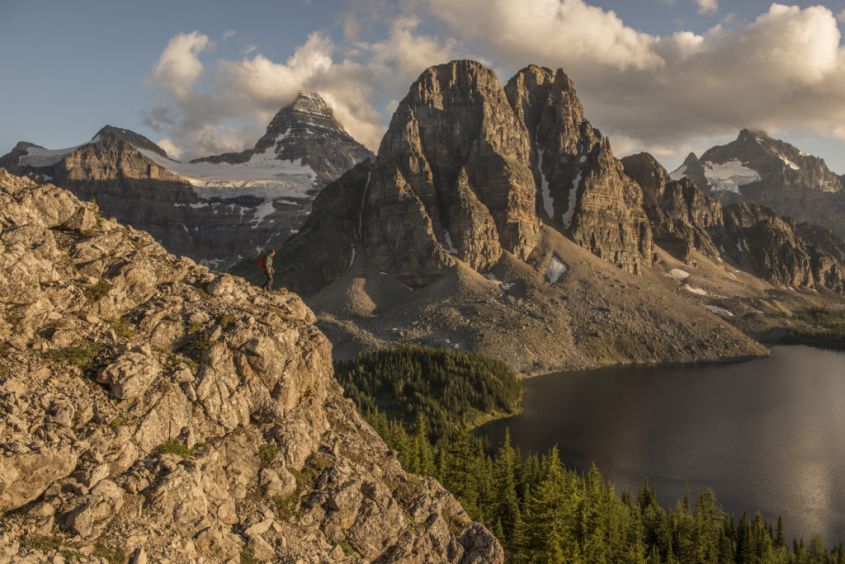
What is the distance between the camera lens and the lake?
313ft

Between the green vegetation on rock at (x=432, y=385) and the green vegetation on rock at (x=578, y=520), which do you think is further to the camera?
the green vegetation on rock at (x=432, y=385)

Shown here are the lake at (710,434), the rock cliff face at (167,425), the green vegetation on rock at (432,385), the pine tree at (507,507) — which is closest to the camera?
the rock cliff face at (167,425)

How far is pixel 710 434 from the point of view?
12606cm

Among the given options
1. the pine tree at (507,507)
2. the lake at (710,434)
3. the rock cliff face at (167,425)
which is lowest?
the lake at (710,434)

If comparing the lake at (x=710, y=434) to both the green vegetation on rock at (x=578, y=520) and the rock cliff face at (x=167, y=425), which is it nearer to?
the green vegetation on rock at (x=578, y=520)

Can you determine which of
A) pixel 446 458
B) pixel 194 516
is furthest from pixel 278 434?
pixel 446 458

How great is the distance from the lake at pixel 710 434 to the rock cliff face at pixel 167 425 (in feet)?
225

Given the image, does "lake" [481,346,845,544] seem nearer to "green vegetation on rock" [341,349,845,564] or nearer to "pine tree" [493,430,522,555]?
"green vegetation on rock" [341,349,845,564]

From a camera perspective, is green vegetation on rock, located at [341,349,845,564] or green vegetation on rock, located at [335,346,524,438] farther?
green vegetation on rock, located at [335,346,524,438]

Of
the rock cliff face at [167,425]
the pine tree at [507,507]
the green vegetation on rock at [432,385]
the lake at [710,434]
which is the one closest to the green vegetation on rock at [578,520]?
the pine tree at [507,507]

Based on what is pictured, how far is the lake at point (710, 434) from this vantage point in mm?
95500

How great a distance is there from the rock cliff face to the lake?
6859 cm

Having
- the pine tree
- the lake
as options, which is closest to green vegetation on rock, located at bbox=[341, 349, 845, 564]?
the pine tree

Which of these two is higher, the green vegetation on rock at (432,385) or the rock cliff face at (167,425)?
the rock cliff face at (167,425)
